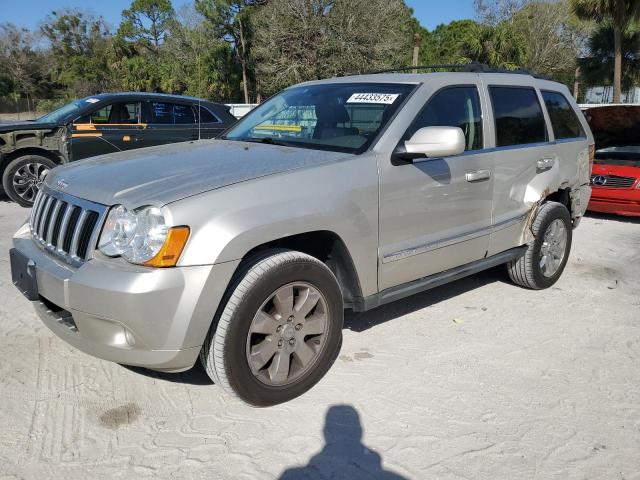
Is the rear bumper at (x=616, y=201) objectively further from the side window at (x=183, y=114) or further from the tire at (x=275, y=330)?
the tire at (x=275, y=330)

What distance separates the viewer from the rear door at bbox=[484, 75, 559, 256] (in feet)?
13.8

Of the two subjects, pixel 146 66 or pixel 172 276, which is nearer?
pixel 172 276

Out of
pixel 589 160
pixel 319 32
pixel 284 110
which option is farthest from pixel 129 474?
pixel 319 32

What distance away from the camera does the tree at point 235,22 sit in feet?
118

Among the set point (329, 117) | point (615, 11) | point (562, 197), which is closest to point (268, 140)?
point (329, 117)

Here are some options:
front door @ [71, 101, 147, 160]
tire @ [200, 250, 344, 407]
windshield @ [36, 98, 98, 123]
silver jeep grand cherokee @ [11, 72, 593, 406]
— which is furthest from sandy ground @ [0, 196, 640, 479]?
windshield @ [36, 98, 98, 123]

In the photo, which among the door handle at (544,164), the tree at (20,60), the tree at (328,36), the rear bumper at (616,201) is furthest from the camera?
the tree at (20,60)

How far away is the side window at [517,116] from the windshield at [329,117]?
93 cm

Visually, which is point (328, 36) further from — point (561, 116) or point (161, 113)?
→ point (561, 116)

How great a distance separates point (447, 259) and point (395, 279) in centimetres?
53

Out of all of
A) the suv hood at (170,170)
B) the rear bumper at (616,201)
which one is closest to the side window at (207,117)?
the suv hood at (170,170)

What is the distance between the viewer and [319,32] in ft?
94.4

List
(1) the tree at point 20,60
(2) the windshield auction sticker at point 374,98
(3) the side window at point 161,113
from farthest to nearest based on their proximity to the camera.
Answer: (1) the tree at point 20,60 → (3) the side window at point 161,113 → (2) the windshield auction sticker at point 374,98

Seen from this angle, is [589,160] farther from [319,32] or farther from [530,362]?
[319,32]
